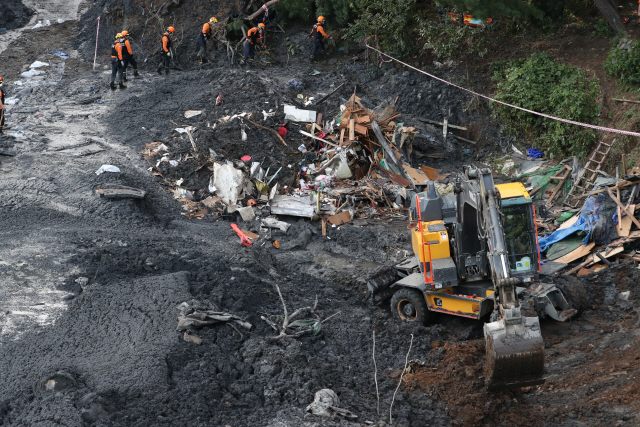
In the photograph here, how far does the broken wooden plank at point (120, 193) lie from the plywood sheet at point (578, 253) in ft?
29.2

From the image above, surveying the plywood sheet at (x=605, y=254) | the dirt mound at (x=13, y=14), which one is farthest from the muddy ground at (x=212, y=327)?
the dirt mound at (x=13, y=14)

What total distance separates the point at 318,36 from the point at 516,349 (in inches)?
699

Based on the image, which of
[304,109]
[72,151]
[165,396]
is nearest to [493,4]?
[304,109]

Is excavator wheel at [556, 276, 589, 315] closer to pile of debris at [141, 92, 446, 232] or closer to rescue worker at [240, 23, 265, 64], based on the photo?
pile of debris at [141, 92, 446, 232]

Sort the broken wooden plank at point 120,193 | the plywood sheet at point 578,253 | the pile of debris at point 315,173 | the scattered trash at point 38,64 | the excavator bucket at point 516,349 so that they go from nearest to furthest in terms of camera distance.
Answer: the excavator bucket at point 516,349, the plywood sheet at point 578,253, the broken wooden plank at point 120,193, the pile of debris at point 315,173, the scattered trash at point 38,64

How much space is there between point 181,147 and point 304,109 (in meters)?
3.81

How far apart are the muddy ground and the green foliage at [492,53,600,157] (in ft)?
8.00

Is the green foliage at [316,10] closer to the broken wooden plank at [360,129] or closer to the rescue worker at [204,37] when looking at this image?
the rescue worker at [204,37]

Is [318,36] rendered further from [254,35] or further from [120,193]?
[120,193]

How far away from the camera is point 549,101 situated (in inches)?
653

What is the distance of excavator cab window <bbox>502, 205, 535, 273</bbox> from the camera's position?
838cm

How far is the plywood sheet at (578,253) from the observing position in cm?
1130

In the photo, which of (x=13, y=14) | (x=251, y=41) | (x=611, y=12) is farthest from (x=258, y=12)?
(x=611, y=12)

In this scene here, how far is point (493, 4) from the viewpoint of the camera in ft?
52.5
